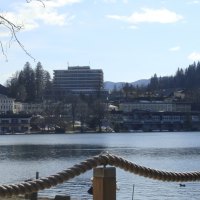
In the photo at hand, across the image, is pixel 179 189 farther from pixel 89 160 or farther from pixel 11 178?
pixel 89 160

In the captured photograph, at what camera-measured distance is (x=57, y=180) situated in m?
4.82

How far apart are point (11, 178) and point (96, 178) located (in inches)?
1865

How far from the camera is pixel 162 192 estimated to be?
37.5 m

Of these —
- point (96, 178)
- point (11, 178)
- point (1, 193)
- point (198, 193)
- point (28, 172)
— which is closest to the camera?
point (1, 193)

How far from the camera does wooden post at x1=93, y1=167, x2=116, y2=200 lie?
4.90 m

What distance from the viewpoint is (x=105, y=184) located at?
4906 millimetres

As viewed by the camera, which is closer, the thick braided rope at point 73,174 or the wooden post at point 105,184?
the thick braided rope at point 73,174

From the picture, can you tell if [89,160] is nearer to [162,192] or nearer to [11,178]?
[162,192]

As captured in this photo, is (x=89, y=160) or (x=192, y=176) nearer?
(x=89, y=160)

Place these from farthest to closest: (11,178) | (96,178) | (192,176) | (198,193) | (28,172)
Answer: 1. (28,172)
2. (11,178)
3. (198,193)
4. (192,176)
5. (96,178)

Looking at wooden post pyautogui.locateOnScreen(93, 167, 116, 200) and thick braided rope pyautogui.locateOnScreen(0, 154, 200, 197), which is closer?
thick braided rope pyautogui.locateOnScreen(0, 154, 200, 197)

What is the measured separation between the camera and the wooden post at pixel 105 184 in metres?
4.90

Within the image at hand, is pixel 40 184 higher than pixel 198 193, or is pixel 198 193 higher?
pixel 40 184

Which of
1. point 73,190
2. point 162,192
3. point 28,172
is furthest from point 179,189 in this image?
point 28,172
